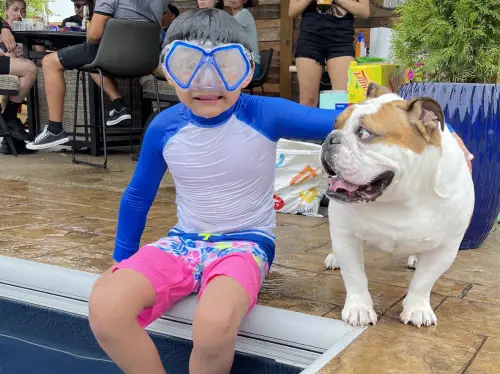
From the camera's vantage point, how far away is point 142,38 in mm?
4484

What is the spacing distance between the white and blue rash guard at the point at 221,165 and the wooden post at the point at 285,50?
166 inches

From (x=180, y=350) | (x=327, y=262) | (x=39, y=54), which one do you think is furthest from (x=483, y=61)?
(x=39, y=54)

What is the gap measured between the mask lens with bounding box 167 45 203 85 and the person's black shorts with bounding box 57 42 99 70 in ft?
10.4

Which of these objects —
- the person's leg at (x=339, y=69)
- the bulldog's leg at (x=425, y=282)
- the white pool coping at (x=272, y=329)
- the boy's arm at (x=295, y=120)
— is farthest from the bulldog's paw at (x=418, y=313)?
the person's leg at (x=339, y=69)

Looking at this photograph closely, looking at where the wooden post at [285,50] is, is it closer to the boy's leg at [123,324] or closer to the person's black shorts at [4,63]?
the person's black shorts at [4,63]

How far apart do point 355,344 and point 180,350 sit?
620 mm

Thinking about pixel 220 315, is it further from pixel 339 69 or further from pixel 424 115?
pixel 339 69

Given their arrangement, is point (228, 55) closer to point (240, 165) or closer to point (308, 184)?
point (240, 165)

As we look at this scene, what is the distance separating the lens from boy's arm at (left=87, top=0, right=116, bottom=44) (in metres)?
4.46

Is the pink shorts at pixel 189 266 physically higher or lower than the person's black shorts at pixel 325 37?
lower

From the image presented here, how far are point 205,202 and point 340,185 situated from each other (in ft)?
1.80

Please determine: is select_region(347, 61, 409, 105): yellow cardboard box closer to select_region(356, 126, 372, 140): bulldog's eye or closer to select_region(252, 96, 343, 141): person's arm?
select_region(252, 96, 343, 141): person's arm

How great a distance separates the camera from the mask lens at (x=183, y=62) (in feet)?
5.47

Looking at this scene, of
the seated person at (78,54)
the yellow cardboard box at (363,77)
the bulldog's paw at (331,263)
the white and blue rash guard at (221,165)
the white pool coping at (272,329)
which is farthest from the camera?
the seated person at (78,54)
